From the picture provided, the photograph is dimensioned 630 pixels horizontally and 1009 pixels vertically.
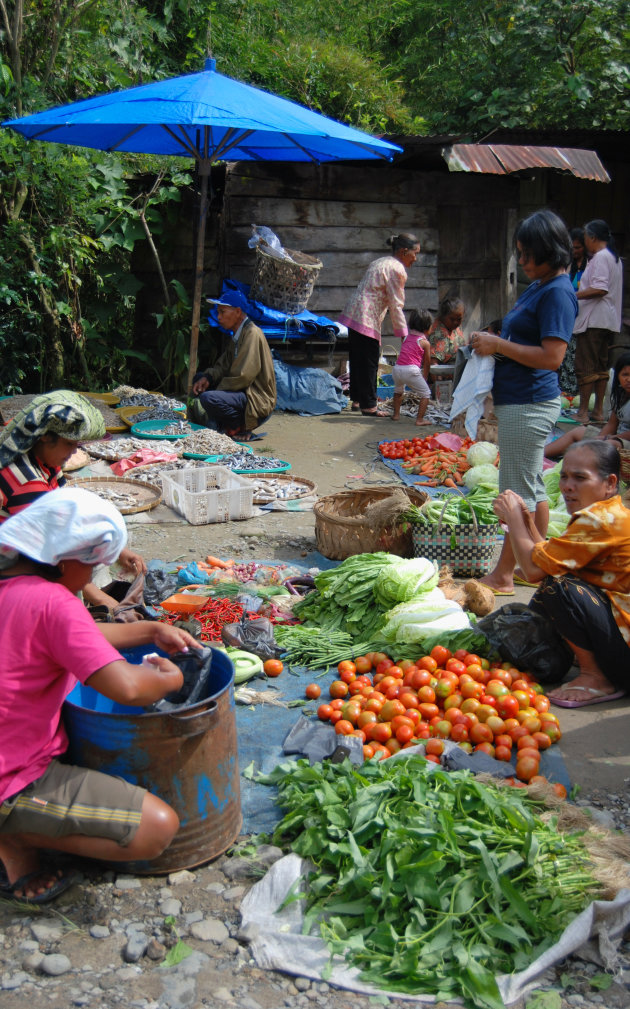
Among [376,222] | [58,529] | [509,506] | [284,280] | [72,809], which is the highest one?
[376,222]

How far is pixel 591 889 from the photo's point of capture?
233 cm

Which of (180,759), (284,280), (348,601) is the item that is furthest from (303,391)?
(180,759)

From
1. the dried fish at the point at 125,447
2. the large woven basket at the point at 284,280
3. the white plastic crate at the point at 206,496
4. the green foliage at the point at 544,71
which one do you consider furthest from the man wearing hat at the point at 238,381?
the green foliage at the point at 544,71

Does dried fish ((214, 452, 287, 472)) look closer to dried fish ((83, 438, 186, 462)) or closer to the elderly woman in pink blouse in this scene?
dried fish ((83, 438, 186, 462))

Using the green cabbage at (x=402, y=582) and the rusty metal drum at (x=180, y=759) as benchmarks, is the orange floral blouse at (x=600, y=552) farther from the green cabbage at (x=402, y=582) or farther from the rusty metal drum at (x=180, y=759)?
the rusty metal drum at (x=180, y=759)

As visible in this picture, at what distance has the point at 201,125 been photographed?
23.7 ft

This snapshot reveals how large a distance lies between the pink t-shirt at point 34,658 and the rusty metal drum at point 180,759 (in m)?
0.14

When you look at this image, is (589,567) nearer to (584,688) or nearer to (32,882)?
(584,688)

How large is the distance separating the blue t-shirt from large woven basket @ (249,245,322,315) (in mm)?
5062

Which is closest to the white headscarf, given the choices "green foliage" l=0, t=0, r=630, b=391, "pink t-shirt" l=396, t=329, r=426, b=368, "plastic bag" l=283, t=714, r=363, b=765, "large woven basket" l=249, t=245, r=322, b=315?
"plastic bag" l=283, t=714, r=363, b=765

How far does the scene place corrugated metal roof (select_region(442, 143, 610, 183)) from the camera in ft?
30.8

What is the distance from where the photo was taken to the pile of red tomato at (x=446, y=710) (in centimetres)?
321

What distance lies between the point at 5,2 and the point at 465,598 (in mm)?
8751

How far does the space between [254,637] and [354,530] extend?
1.27 m
